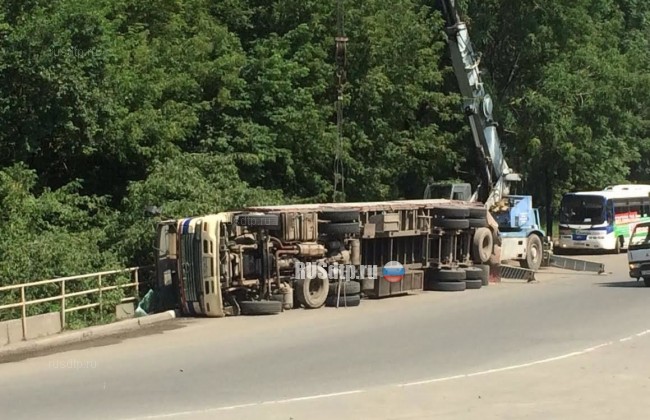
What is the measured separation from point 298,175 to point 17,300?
15.9 m

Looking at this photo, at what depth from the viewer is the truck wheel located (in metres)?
29.8

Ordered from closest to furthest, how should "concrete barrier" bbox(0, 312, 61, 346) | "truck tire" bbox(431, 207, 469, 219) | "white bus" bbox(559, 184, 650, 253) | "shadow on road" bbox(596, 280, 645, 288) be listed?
"concrete barrier" bbox(0, 312, 61, 346) → "truck tire" bbox(431, 207, 469, 219) → "shadow on road" bbox(596, 280, 645, 288) → "white bus" bbox(559, 184, 650, 253)

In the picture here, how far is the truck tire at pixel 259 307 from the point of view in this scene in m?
19.0

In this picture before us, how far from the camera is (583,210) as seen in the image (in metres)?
38.6

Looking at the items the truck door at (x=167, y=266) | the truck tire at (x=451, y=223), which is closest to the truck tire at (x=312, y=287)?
the truck door at (x=167, y=266)

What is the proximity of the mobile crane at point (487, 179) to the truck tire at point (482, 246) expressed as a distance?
10.9 ft

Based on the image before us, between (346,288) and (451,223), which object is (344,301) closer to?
(346,288)

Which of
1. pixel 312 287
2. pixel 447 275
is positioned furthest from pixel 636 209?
pixel 312 287

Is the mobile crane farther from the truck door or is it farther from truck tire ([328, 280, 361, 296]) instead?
the truck door

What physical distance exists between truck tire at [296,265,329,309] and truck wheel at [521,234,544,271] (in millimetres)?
11661

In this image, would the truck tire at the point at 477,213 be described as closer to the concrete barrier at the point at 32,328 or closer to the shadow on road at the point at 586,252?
the concrete barrier at the point at 32,328

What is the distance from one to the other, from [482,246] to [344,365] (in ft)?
43.9

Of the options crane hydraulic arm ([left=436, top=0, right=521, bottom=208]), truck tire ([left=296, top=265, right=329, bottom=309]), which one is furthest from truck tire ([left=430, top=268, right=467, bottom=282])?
crane hydraulic arm ([left=436, top=0, right=521, bottom=208])

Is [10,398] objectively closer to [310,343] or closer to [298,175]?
[310,343]
